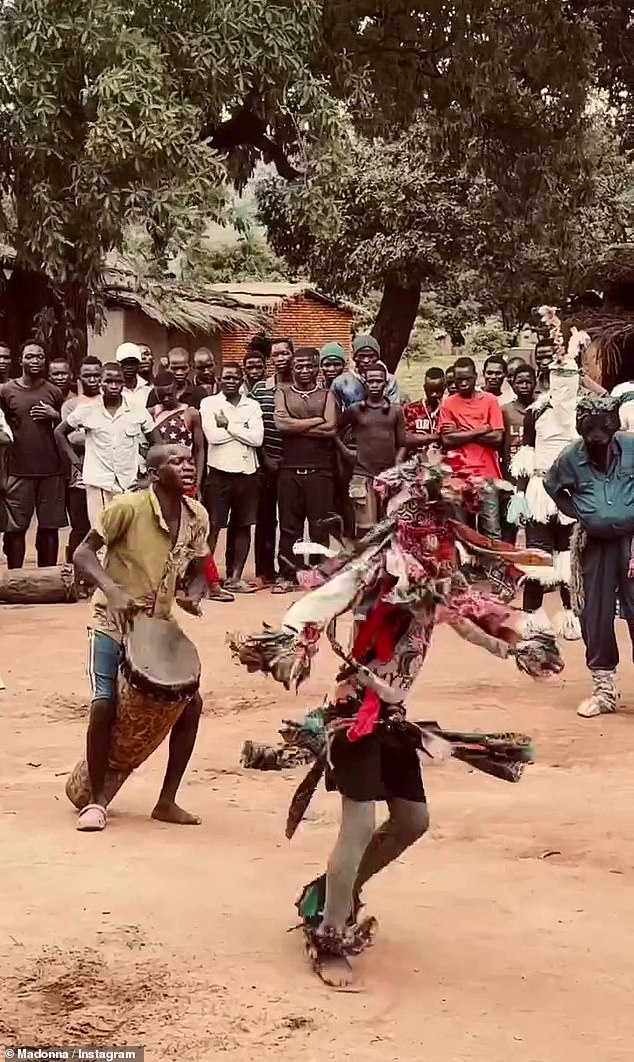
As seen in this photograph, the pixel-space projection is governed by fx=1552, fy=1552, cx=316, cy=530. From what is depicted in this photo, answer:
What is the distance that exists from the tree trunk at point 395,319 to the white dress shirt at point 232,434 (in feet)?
45.3

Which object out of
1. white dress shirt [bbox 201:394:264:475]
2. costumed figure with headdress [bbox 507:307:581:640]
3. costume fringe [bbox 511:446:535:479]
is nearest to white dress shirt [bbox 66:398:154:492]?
white dress shirt [bbox 201:394:264:475]

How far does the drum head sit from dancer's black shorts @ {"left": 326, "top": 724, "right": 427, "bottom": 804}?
1348 mm

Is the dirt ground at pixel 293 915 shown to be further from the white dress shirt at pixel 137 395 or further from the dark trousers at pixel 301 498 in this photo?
the white dress shirt at pixel 137 395

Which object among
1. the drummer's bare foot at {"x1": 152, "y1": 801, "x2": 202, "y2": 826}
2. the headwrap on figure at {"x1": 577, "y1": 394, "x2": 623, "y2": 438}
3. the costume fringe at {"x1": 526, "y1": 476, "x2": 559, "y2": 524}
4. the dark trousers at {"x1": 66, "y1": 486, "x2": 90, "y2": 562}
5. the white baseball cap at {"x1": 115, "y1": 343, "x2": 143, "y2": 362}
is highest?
the white baseball cap at {"x1": 115, "y1": 343, "x2": 143, "y2": 362}

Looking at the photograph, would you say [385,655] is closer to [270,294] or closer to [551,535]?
[551,535]

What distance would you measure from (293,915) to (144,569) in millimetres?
1574

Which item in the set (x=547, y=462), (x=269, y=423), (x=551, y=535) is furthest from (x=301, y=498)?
(x=551, y=535)

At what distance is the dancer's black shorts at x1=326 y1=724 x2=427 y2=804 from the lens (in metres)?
4.59

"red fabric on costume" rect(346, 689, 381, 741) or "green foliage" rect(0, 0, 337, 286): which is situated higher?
"green foliage" rect(0, 0, 337, 286)

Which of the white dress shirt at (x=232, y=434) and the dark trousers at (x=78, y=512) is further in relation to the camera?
the dark trousers at (x=78, y=512)

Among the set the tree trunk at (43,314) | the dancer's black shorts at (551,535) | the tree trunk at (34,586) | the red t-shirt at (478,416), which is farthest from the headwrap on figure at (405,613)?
the tree trunk at (43,314)

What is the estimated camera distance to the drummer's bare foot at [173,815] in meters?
6.20

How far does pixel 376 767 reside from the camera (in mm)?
4605

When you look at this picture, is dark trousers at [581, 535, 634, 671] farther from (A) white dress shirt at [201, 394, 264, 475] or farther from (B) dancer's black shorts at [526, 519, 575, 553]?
(A) white dress shirt at [201, 394, 264, 475]
